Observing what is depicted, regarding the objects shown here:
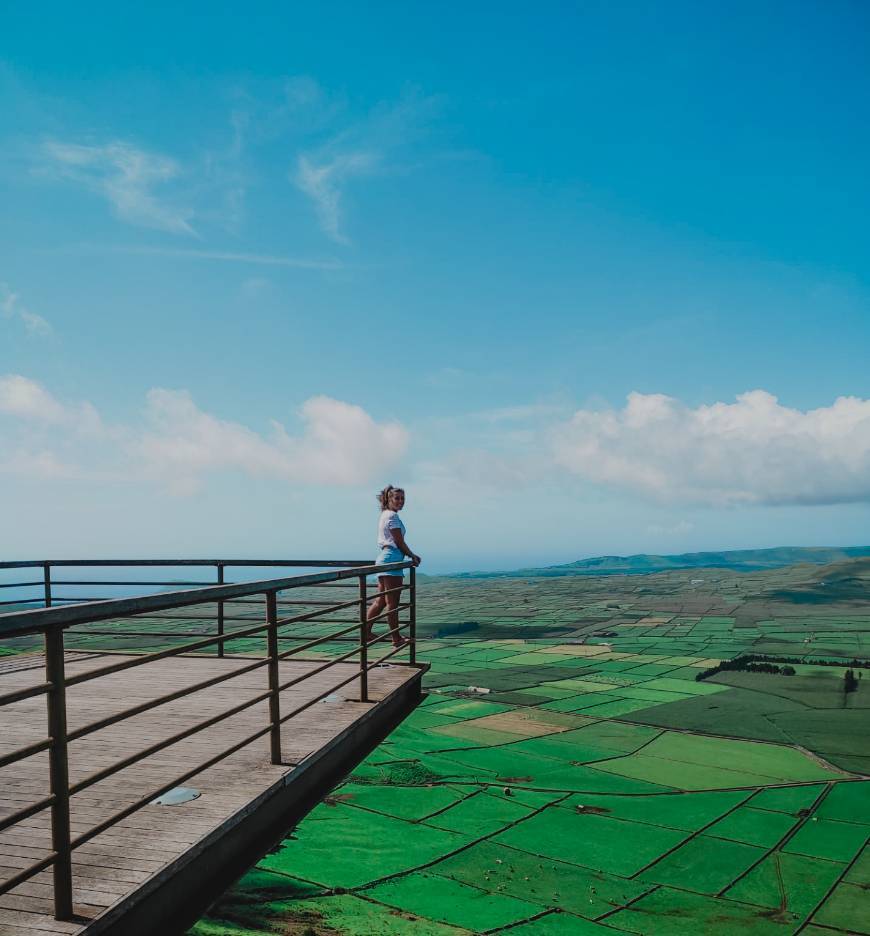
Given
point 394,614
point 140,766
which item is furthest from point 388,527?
point 140,766

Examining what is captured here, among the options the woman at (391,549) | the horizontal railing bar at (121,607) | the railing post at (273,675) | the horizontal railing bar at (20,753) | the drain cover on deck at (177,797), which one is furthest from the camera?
the woman at (391,549)

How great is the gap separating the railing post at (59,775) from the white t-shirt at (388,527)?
18.2ft

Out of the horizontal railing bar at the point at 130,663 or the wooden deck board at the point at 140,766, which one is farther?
the wooden deck board at the point at 140,766

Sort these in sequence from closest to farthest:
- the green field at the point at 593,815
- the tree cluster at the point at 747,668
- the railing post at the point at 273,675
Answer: the railing post at the point at 273,675 → the green field at the point at 593,815 → the tree cluster at the point at 747,668

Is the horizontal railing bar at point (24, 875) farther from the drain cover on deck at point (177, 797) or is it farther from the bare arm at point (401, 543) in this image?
the bare arm at point (401, 543)

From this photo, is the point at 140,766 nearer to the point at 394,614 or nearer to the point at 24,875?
the point at 24,875

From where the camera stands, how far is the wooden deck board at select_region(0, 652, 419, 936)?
3304 millimetres

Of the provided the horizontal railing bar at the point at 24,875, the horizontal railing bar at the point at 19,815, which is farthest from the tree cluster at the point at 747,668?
the horizontal railing bar at the point at 19,815

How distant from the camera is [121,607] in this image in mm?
3314

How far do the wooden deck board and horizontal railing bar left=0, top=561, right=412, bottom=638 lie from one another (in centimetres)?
90

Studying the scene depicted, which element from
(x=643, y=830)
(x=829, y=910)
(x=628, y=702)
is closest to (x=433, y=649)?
(x=628, y=702)

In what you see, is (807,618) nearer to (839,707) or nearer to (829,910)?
(839,707)

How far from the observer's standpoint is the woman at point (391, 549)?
26.8ft

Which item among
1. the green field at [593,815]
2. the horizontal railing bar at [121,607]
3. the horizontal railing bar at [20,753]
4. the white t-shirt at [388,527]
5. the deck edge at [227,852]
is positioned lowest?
the green field at [593,815]
